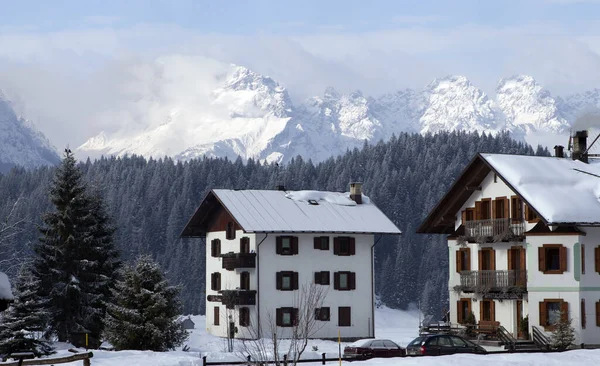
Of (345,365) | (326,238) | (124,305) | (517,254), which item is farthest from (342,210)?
(345,365)

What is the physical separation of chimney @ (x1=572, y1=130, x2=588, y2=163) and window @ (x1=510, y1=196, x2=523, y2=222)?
770 centimetres

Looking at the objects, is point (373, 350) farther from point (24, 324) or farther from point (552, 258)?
point (24, 324)

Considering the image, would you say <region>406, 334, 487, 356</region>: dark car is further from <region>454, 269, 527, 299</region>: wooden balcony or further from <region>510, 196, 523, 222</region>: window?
<region>510, 196, 523, 222</region>: window

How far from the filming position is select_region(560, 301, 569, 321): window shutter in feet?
193

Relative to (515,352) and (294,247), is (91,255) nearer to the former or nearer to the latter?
(294,247)

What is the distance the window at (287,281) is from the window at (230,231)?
4.78m

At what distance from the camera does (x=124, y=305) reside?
56.1 m

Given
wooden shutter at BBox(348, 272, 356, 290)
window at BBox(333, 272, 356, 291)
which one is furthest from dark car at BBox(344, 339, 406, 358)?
wooden shutter at BBox(348, 272, 356, 290)

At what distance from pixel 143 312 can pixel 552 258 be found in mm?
22213

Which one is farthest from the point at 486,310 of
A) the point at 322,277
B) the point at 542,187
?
the point at 322,277

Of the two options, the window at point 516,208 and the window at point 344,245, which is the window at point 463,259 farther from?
the window at point 344,245

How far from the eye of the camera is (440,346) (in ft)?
168

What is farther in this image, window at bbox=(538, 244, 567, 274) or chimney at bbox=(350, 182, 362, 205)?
chimney at bbox=(350, 182, 362, 205)

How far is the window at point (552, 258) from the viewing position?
59781 mm
